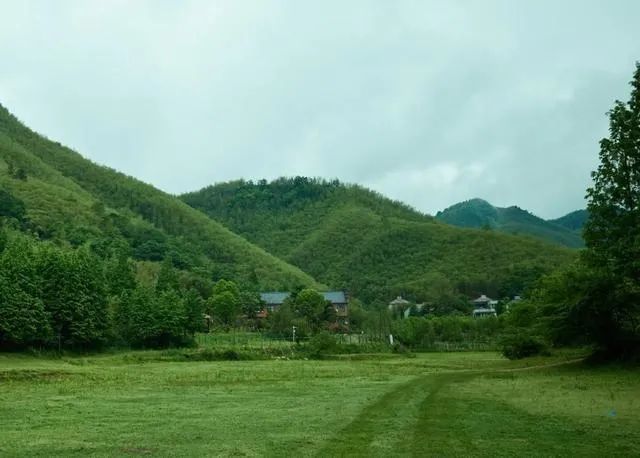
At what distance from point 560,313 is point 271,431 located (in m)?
33.4

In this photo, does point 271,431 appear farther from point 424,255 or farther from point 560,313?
point 424,255

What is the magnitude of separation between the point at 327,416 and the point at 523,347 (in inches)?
1803

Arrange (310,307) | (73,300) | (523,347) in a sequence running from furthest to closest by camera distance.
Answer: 1. (310,307)
2. (73,300)
3. (523,347)

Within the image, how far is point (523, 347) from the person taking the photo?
211 ft

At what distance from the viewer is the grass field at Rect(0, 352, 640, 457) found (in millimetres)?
17312

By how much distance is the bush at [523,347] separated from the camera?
6353 centimetres

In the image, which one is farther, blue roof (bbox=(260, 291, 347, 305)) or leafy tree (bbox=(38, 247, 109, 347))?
blue roof (bbox=(260, 291, 347, 305))

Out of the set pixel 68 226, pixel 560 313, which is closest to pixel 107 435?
pixel 560 313

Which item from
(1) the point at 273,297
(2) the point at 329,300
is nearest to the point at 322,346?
(2) the point at 329,300

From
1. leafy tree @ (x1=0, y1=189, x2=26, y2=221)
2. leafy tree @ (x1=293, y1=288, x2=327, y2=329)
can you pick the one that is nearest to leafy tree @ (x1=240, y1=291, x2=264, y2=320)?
leafy tree @ (x1=293, y1=288, x2=327, y2=329)

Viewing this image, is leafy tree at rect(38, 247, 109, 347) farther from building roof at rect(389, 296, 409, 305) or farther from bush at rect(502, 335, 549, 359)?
building roof at rect(389, 296, 409, 305)

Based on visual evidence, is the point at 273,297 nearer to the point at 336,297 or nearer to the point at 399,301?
the point at 336,297

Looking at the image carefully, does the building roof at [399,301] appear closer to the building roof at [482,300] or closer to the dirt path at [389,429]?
the building roof at [482,300]

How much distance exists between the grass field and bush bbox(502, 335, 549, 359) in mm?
21756
